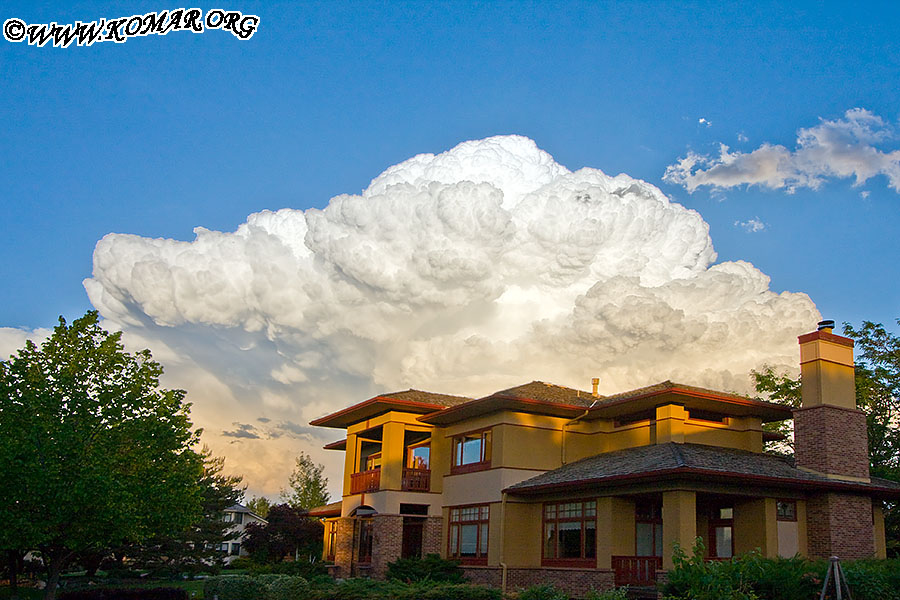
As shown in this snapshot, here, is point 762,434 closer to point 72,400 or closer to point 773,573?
point 773,573

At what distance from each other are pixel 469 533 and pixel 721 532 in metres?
9.89

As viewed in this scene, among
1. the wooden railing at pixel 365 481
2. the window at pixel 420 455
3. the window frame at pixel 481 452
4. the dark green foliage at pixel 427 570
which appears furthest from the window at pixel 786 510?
the wooden railing at pixel 365 481

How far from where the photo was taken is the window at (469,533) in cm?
3203

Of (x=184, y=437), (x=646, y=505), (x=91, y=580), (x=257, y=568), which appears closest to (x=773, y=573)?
(x=646, y=505)

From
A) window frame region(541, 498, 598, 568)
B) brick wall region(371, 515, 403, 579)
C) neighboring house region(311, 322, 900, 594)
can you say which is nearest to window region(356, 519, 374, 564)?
neighboring house region(311, 322, 900, 594)

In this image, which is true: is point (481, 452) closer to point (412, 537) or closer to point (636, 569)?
point (412, 537)

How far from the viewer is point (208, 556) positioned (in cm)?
4256

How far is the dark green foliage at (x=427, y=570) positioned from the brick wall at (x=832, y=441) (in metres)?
13.0

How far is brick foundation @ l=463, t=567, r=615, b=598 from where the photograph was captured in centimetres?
2634

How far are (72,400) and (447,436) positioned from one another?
15.6 m

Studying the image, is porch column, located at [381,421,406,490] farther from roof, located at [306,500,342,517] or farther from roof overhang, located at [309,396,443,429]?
roof, located at [306,500,342,517]

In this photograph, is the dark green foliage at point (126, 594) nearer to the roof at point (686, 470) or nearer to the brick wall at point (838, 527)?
the roof at point (686, 470)

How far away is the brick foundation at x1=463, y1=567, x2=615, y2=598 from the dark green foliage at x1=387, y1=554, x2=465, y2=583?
21.0 inches

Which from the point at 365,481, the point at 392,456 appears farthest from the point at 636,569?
the point at 365,481
